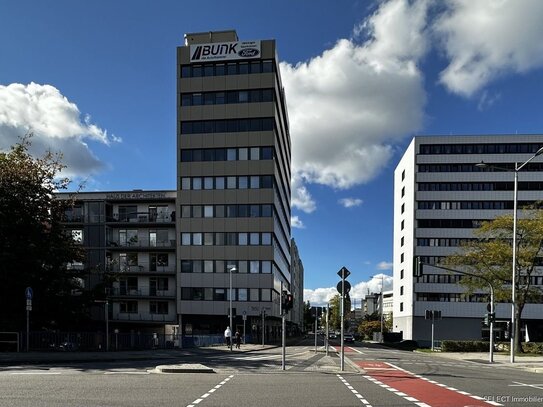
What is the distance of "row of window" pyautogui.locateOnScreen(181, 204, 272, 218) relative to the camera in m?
60.2

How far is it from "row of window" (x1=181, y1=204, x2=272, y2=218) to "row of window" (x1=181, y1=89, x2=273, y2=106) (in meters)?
12.1

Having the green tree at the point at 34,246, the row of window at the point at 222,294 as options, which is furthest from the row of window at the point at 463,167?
the green tree at the point at 34,246

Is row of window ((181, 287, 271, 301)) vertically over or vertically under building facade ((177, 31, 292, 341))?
under

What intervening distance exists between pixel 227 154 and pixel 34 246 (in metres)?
31.2

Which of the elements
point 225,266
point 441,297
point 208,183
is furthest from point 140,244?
point 441,297

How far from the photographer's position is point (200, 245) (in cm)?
6069

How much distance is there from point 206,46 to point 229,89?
5.90 meters

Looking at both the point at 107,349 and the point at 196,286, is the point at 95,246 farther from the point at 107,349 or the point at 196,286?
the point at 107,349

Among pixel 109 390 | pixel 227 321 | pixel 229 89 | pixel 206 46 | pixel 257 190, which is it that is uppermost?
pixel 206 46

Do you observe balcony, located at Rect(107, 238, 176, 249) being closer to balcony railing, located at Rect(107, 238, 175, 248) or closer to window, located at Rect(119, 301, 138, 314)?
balcony railing, located at Rect(107, 238, 175, 248)

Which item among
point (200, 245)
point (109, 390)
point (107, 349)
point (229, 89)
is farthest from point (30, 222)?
point (229, 89)

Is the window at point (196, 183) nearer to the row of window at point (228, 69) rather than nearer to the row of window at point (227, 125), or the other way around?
the row of window at point (227, 125)

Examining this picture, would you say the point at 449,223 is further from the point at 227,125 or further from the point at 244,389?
the point at 244,389

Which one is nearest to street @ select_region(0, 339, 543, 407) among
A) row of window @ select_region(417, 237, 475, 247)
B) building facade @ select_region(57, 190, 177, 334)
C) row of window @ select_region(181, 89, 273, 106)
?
building facade @ select_region(57, 190, 177, 334)
